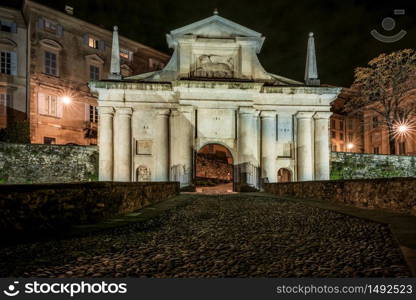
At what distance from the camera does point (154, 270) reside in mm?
3969

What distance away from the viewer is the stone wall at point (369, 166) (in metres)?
29.5

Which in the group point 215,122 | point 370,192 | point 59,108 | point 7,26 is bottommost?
point 370,192

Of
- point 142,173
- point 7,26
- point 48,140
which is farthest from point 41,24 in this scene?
point 142,173

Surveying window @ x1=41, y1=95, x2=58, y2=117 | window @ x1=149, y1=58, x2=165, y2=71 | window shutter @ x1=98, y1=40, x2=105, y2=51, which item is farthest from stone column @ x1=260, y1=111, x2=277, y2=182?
window shutter @ x1=98, y1=40, x2=105, y2=51

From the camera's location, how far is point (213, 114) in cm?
2658

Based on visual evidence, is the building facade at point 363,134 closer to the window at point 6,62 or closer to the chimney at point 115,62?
the chimney at point 115,62

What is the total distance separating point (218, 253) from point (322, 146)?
81.3ft

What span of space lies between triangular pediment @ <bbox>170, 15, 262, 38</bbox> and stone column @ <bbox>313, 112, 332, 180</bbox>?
854 cm

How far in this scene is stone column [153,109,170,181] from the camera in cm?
2656

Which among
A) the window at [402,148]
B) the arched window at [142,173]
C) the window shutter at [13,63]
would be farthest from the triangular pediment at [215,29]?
the window at [402,148]

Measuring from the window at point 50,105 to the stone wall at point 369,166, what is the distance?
91.6 feet

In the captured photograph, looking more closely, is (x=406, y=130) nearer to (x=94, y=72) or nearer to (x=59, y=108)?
(x=94, y=72)

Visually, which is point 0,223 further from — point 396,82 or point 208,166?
point 396,82

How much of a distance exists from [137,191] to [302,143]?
64.9ft
